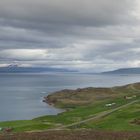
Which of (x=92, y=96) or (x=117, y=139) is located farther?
(x=92, y=96)

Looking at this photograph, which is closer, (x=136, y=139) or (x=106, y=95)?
(x=136, y=139)

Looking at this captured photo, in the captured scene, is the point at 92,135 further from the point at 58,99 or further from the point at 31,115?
the point at 58,99

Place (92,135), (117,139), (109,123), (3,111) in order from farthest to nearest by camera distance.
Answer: (3,111)
(109,123)
(92,135)
(117,139)

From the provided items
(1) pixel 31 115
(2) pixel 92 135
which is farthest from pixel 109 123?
(1) pixel 31 115

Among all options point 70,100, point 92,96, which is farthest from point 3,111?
point 92,96

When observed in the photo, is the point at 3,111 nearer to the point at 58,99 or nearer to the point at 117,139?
the point at 58,99

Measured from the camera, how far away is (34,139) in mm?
37469

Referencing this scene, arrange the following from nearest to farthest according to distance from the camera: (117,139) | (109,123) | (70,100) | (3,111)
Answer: (117,139), (109,123), (3,111), (70,100)

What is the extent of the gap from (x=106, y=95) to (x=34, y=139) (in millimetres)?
162645

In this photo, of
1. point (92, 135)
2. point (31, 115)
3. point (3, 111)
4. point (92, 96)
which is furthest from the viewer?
point (92, 96)

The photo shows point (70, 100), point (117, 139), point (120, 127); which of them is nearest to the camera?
point (117, 139)

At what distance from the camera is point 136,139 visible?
1468 inches

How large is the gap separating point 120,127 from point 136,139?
34.0 m

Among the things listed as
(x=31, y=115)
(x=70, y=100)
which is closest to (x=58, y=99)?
(x=70, y=100)
